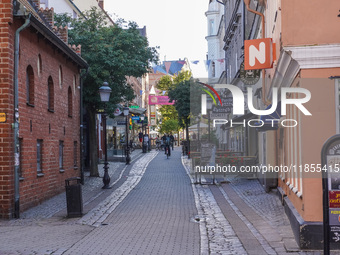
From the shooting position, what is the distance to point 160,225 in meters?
13.1

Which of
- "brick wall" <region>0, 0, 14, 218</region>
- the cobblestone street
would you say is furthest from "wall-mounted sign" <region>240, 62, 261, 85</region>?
"brick wall" <region>0, 0, 14, 218</region>

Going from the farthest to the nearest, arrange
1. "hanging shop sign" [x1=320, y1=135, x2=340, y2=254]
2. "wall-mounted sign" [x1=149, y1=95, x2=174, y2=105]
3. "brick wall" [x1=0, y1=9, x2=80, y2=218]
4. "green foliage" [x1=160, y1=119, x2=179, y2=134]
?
"green foliage" [x1=160, y1=119, x2=179, y2=134] < "wall-mounted sign" [x1=149, y1=95, x2=174, y2=105] < "brick wall" [x1=0, y1=9, x2=80, y2=218] < "hanging shop sign" [x1=320, y1=135, x2=340, y2=254]

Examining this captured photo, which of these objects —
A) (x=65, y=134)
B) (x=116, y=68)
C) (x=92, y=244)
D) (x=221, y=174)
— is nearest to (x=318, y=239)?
(x=92, y=244)

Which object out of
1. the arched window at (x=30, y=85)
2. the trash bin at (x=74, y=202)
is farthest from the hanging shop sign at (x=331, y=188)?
the arched window at (x=30, y=85)

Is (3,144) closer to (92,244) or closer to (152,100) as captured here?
(92,244)

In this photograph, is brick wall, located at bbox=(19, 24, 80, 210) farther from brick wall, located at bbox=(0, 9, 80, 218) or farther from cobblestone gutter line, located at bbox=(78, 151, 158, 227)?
cobblestone gutter line, located at bbox=(78, 151, 158, 227)

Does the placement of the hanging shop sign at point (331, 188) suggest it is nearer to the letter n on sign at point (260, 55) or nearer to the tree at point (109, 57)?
the letter n on sign at point (260, 55)

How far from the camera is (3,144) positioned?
15.2 meters

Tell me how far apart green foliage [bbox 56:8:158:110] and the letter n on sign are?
10.5 metres

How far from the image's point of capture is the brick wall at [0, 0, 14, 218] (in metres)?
15.2

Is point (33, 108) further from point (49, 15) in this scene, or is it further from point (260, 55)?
point (49, 15)

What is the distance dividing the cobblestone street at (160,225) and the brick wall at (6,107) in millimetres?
889

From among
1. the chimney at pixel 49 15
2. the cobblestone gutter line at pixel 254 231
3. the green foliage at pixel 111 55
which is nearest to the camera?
the cobblestone gutter line at pixel 254 231

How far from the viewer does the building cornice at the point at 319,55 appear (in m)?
9.95
